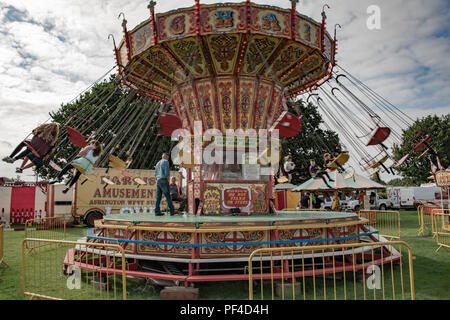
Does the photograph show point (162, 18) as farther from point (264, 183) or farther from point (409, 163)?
point (409, 163)

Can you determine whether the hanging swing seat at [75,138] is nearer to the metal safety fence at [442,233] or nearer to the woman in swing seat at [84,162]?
the woman in swing seat at [84,162]

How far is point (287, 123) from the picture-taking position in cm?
901

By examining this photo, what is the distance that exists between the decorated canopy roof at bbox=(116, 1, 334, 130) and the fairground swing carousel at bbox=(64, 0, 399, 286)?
0.10 ft

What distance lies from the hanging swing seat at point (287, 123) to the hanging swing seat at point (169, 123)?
3.58 meters

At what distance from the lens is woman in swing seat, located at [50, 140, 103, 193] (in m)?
7.53

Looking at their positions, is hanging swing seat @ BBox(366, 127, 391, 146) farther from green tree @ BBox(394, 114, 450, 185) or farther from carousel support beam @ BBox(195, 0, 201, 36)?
green tree @ BBox(394, 114, 450, 185)

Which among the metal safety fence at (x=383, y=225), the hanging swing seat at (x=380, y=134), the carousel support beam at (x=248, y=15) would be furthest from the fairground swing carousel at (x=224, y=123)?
the metal safety fence at (x=383, y=225)

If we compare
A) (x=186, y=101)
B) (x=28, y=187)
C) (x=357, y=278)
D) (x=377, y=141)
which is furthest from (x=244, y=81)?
(x=28, y=187)

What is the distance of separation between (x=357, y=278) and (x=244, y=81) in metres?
6.31

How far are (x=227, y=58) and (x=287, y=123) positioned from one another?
2606mm

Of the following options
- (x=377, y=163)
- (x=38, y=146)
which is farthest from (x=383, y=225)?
(x=38, y=146)

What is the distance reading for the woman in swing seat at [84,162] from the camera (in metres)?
7.53

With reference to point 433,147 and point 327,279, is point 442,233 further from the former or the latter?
point 433,147
